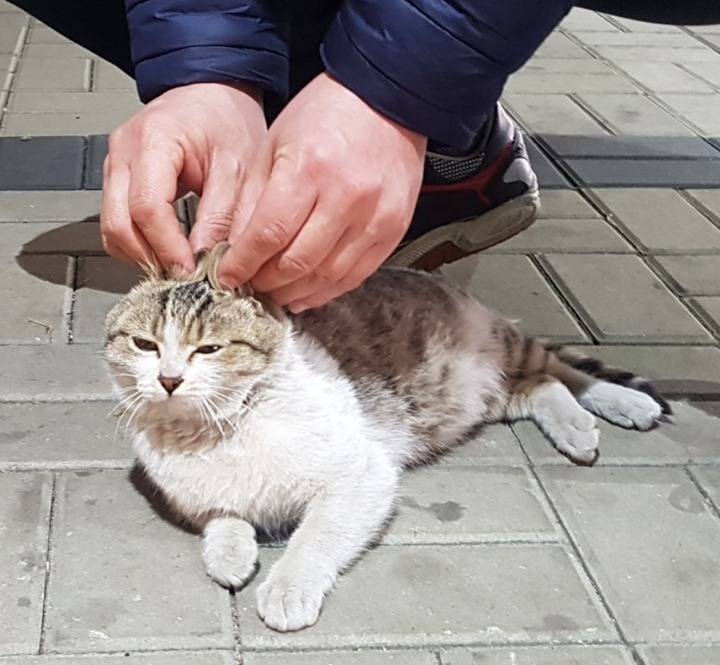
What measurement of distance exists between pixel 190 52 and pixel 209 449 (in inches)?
28.5

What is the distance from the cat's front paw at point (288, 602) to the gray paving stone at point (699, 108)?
10.3 feet

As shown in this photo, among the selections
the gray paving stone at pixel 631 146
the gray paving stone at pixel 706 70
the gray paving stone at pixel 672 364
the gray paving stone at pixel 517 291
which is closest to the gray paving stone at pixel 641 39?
the gray paving stone at pixel 706 70

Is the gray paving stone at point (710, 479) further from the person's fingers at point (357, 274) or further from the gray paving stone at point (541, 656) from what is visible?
the person's fingers at point (357, 274)

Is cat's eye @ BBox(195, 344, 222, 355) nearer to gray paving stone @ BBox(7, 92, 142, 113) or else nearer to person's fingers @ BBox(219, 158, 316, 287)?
person's fingers @ BBox(219, 158, 316, 287)

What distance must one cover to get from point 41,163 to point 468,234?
158 cm

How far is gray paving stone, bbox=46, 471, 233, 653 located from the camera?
1.74m

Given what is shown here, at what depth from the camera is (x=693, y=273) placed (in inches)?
125

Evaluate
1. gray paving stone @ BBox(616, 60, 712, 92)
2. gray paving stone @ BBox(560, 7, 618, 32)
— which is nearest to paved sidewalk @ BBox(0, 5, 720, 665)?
gray paving stone @ BBox(616, 60, 712, 92)

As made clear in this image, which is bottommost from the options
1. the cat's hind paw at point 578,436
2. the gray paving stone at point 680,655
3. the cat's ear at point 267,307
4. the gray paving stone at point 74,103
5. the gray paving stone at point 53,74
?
the gray paving stone at point 53,74

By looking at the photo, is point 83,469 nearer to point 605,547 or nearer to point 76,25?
point 605,547

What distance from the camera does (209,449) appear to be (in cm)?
194

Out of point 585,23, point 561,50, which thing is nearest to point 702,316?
point 561,50

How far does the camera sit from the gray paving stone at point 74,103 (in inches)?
165

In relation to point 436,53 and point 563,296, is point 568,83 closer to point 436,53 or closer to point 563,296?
point 563,296
